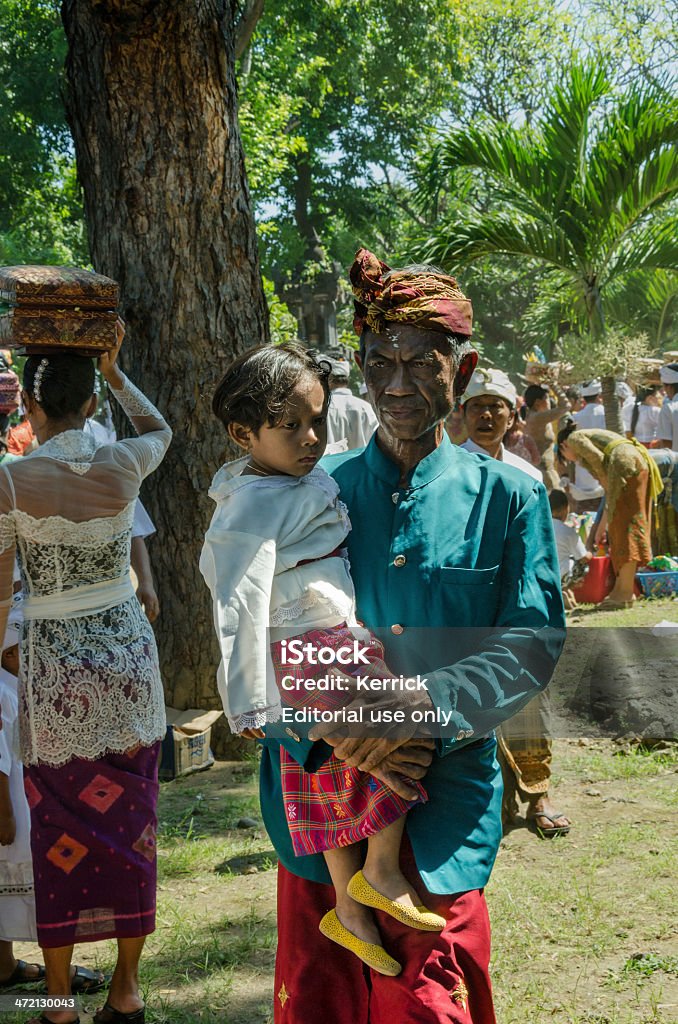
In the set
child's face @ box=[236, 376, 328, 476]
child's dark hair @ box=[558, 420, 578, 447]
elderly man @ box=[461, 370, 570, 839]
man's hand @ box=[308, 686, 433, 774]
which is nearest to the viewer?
man's hand @ box=[308, 686, 433, 774]

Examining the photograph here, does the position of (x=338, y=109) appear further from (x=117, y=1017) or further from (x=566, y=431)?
(x=117, y=1017)

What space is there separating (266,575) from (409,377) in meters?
0.51

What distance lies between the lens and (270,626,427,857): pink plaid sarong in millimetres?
2059

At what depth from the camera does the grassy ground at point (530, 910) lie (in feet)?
12.0

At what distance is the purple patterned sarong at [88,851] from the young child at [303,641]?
1509 millimetres

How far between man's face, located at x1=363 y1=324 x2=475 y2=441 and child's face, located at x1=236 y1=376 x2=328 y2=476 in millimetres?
149

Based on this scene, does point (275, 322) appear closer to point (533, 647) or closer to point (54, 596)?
point (54, 596)

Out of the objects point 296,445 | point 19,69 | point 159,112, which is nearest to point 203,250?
point 159,112

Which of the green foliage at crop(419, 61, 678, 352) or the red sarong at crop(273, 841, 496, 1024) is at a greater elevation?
the green foliage at crop(419, 61, 678, 352)

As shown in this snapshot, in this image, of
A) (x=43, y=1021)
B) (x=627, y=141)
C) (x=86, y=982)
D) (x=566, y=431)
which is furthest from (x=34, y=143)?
(x=43, y=1021)

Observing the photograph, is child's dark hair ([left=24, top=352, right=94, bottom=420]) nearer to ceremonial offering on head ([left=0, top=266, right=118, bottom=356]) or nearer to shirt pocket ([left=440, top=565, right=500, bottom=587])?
ceremonial offering on head ([left=0, top=266, right=118, bottom=356])

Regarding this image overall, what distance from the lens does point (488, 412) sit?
16.6ft

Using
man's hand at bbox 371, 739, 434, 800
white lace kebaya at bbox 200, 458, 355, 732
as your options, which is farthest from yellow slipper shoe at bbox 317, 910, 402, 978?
white lace kebaya at bbox 200, 458, 355, 732

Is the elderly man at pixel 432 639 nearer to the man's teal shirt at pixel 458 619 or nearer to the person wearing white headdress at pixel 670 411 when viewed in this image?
the man's teal shirt at pixel 458 619
